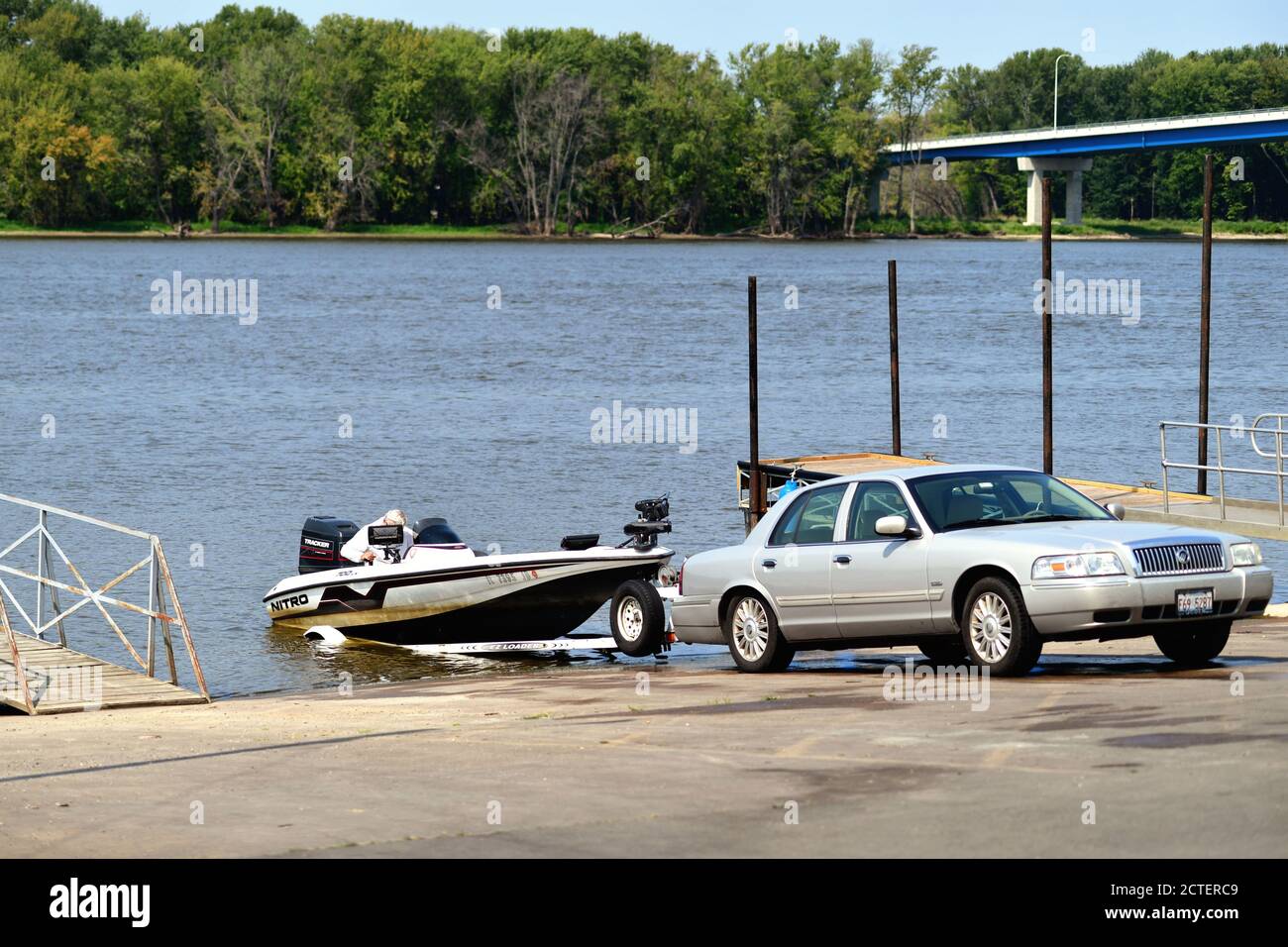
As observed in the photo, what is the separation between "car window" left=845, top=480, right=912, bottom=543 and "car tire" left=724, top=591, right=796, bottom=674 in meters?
1.19

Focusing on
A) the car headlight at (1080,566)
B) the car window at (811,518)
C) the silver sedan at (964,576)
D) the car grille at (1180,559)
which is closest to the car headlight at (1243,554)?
the silver sedan at (964,576)

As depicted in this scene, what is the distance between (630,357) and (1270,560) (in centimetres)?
4133

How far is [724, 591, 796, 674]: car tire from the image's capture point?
1586 cm

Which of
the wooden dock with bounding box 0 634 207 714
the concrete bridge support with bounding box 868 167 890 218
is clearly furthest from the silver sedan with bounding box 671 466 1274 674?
the concrete bridge support with bounding box 868 167 890 218

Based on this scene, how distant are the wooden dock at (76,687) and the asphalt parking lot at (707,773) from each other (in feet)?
2.26

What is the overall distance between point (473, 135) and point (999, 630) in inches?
5358

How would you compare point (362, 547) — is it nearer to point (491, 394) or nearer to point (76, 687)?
point (76, 687)

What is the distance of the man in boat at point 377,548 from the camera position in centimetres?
2283

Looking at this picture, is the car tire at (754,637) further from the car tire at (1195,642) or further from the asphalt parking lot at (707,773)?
the car tire at (1195,642)

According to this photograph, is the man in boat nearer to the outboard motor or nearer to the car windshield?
the outboard motor

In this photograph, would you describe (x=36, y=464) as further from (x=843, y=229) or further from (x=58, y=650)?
(x=843, y=229)

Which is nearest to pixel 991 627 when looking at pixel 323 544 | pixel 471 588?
pixel 471 588

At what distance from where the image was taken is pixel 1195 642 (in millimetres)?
14398
